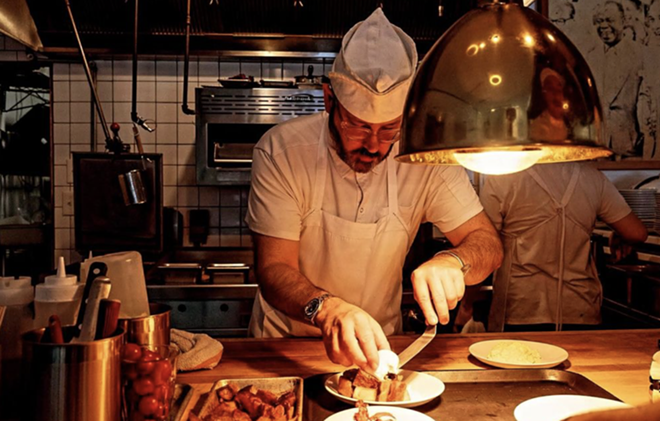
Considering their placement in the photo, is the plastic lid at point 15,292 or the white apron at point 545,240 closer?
the plastic lid at point 15,292

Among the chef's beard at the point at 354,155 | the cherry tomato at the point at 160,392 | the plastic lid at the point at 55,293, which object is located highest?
the chef's beard at the point at 354,155

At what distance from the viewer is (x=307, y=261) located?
2.26 m

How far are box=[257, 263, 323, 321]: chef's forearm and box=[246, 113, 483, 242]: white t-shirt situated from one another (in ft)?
0.89

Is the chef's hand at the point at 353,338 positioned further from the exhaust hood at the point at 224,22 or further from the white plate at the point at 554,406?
the exhaust hood at the point at 224,22

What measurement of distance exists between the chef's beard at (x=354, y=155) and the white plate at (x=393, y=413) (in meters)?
0.97

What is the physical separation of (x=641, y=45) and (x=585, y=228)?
1.81m

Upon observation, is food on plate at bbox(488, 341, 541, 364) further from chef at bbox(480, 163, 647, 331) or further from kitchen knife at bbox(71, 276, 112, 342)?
chef at bbox(480, 163, 647, 331)

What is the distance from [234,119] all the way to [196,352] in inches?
92.9

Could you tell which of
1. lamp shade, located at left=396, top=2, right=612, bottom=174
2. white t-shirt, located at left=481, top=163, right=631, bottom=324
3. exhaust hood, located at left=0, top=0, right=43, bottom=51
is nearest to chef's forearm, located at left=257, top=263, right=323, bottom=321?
lamp shade, located at left=396, top=2, right=612, bottom=174

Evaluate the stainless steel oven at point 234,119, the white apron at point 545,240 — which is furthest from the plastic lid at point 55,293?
the stainless steel oven at point 234,119

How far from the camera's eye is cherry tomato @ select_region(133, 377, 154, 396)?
123cm

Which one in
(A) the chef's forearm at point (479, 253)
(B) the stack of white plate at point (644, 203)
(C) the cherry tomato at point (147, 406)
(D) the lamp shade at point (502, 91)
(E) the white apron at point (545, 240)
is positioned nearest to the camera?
(D) the lamp shade at point (502, 91)

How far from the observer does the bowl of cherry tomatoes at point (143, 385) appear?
1230mm

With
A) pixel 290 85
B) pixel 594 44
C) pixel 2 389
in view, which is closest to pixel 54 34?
pixel 290 85
